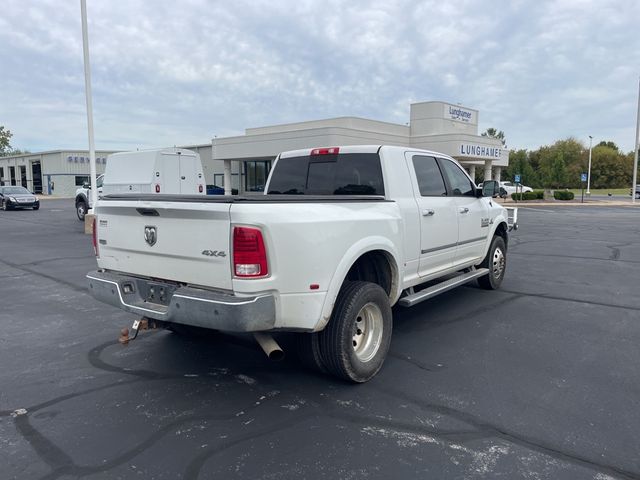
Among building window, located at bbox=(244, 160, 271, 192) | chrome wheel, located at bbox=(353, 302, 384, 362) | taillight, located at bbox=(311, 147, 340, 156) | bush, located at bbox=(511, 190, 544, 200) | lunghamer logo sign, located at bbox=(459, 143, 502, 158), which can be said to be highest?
lunghamer logo sign, located at bbox=(459, 143, 502, 158)

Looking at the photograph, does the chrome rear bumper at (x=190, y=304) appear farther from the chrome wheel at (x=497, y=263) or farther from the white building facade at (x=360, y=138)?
the white building facade at (x=360, y=138)

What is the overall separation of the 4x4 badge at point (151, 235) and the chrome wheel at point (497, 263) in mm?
5169

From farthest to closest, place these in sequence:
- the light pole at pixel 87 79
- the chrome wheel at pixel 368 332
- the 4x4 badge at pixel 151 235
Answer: the light pole at pixel 87 79 → the chrome wheel at pixel 368 332 → the 4x4 badge at pixel 151 235

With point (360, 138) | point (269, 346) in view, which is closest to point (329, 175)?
point (269, 346)

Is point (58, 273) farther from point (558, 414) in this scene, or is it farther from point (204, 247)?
point (558, 414)

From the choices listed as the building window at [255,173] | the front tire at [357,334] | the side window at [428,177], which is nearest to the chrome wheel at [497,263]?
the side window at [428,177]

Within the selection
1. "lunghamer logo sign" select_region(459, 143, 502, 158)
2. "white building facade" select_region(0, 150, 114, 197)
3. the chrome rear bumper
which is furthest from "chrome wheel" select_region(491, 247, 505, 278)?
"white building facade" select_region(0, 150, 114, 197)

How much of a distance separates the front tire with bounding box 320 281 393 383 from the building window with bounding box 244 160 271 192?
38.2 m

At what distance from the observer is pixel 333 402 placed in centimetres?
388

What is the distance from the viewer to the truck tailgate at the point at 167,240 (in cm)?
356

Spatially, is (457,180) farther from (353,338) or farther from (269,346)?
(269,346)

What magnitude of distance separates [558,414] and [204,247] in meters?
2.85

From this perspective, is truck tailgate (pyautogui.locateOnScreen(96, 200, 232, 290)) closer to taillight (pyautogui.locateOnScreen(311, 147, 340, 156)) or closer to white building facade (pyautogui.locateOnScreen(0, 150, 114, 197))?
taillight (pyautogui.locateOnScreen(311, 147, 340, 156))

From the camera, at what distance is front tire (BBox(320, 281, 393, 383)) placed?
13.1ft
